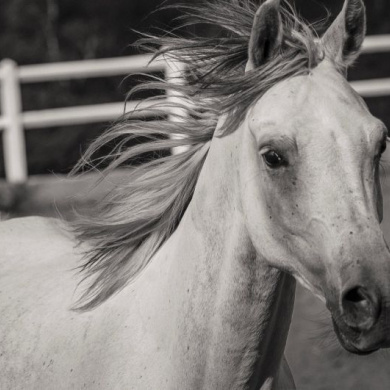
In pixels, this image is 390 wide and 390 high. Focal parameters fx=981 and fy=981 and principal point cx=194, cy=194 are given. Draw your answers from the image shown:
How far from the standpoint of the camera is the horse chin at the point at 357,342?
8.49ft

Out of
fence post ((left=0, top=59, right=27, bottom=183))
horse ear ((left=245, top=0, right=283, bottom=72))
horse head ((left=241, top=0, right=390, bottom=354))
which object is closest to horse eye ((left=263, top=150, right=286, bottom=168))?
horse head ((left=241, top=0, right=390, bottom=354))

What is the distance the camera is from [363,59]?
18969mm

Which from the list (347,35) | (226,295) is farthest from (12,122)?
(226,295)

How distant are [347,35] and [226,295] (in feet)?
2.96

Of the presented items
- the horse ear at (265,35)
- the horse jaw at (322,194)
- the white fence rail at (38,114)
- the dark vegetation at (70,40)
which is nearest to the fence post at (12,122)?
the white fence rail at (38,114)

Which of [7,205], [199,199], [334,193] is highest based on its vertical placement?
[334,193]

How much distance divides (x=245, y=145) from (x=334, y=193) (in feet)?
1.19

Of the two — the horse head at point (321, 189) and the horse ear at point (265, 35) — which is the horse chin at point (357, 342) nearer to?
the horse head at point (321, 189)

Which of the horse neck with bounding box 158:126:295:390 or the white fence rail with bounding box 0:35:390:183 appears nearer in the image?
the horse neck with bounding box 158:126:295:390

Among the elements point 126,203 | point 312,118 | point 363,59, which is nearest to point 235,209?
point 312,118

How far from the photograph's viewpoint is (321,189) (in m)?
2.64

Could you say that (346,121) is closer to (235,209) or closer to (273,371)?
(235,209)

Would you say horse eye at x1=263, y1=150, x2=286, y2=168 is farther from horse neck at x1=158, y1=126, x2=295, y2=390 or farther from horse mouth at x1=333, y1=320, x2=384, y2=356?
horse mouth at x1=333, y1=320, x2=384, y2=356

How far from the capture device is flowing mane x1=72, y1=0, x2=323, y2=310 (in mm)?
2947
